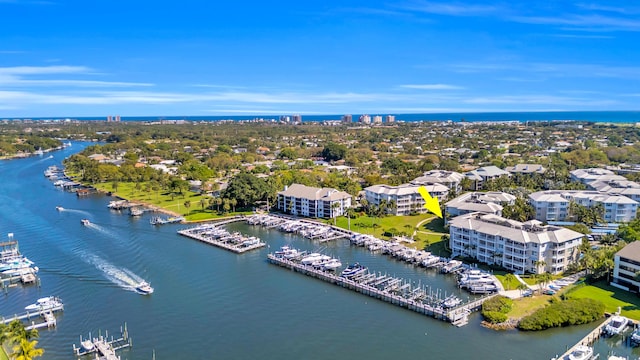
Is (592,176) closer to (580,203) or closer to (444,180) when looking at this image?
(580,203)

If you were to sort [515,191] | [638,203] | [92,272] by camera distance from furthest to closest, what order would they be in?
1. [515,191]
2. [638,203]
3. [92,272]

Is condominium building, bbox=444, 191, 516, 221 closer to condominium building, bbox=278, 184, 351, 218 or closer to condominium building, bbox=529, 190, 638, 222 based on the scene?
condominium building, bbox=529, 190, 638, 222

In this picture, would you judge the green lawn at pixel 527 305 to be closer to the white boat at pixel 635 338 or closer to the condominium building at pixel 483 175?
A: the white boat at pixel 635 338

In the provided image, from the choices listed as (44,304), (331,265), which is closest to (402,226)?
(331,265)

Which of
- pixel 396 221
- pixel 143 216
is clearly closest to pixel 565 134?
pixel 396 221

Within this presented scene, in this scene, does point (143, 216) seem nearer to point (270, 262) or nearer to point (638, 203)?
point (270, 262)

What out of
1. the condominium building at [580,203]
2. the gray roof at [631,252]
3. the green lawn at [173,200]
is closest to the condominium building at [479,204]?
the condominium building at [580,203]
